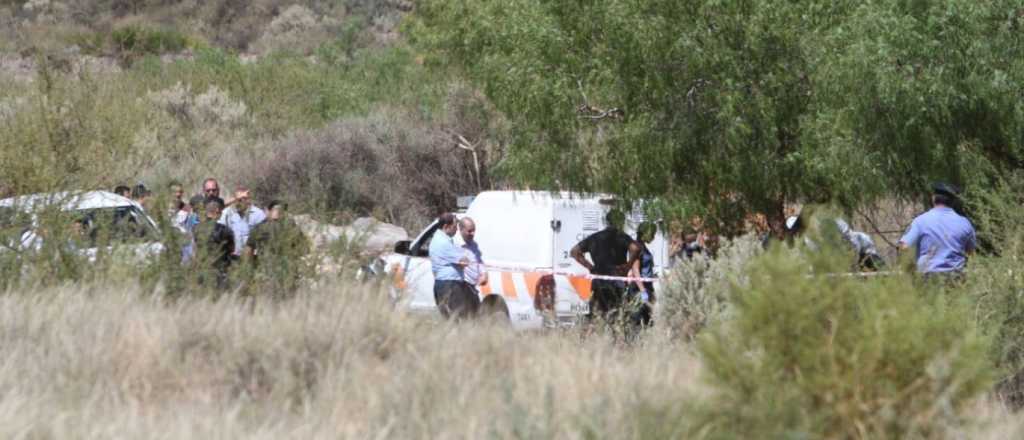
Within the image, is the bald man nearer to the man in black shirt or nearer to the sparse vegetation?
the man in black shirt

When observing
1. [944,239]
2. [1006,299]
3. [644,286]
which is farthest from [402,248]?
[1006,299]

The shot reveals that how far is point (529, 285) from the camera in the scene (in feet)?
53.4

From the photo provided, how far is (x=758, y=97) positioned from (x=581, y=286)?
2567mm

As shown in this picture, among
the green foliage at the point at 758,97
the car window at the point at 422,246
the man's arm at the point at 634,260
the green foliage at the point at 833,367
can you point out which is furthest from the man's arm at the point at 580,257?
the green foliage at the point at 833,367

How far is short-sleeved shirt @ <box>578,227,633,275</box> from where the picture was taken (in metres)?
15.4

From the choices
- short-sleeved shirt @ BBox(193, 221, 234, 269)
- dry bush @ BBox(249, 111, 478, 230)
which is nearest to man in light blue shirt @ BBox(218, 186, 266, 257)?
short-sleeved shirt @ BBox(193, 221, 234, 269)

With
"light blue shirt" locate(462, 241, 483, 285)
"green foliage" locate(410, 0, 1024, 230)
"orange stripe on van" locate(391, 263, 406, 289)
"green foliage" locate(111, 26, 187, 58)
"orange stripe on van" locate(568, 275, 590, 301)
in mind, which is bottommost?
"orange stripe on van" locate(391, 263, 406, 289)

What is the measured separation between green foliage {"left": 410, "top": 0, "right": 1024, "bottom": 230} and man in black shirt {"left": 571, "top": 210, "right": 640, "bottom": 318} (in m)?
1.02

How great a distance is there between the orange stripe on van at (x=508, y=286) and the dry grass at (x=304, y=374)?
280 inches

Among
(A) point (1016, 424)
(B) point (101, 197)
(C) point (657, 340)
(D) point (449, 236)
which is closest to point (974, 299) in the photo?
(C) point (657, 340)

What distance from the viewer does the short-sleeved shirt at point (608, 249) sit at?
15.4 meters

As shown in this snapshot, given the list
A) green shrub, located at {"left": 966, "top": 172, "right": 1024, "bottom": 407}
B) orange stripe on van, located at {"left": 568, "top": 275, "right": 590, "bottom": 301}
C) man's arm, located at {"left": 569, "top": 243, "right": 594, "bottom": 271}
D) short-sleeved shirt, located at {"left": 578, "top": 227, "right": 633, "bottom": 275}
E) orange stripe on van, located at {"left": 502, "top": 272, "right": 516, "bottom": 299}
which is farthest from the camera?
orange stripe on van, located at {"left": 502, "top": 272, "right": 516, "bottom": 299}

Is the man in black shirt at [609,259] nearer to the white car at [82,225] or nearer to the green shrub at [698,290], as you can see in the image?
the green shrub at [698,290]

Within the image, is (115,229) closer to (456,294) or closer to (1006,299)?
(456,294)
